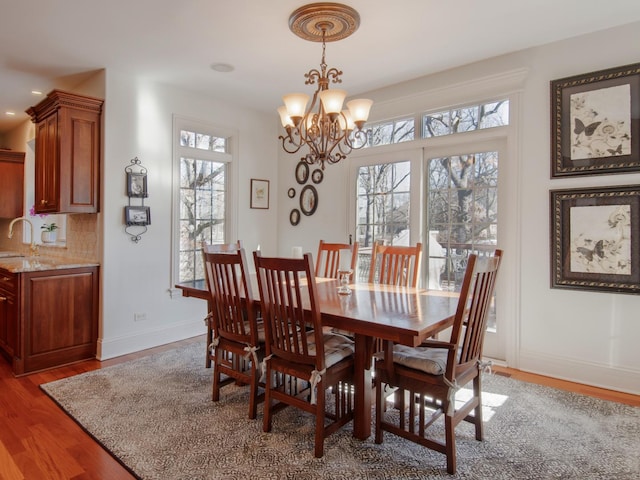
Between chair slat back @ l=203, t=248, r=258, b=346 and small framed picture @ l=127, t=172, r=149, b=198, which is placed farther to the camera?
small framed picture @ l=127, t=172, r=149, b=198

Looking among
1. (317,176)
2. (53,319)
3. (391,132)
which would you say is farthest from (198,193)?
(391,132)

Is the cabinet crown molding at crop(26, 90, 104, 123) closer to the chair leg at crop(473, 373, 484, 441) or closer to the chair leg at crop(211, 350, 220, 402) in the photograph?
the chair leg at crop(211, 350, 220, 402)

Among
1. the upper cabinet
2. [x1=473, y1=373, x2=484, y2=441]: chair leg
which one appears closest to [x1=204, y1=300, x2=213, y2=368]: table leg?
the upper cabinet

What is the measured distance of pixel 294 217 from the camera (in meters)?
5.30

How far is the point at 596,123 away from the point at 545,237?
3.15ft

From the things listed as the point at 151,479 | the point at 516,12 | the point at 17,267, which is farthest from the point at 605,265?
the point at 17,267

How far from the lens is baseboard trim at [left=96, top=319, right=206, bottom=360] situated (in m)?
3.78

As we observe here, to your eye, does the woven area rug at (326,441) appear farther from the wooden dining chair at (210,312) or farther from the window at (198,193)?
the window at (198,193)

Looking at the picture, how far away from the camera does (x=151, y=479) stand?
1.92 metres

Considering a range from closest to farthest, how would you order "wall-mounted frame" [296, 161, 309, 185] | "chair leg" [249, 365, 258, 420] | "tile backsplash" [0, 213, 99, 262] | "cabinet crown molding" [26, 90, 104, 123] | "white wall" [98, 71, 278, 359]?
1. "chair leg" [249, 365, 258, 420]
2. "cabinet crown molding" [26, 90, 104, 123]
3. "white wall" [98, 71, 278, 359]
4. "tile backsplash" [0, 213, 99, 262]
5. "wall-mounted frame" [296, 161, 309, 185]

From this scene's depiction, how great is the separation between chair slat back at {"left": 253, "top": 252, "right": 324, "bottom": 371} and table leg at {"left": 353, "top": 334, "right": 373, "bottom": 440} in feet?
0.89

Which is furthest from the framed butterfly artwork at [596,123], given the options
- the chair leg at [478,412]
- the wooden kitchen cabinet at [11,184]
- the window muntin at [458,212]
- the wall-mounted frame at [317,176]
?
the wooden kitchen cabinet at [11,184]

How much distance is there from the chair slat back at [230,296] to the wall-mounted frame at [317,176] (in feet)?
8.65

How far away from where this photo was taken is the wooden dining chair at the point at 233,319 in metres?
2.42
